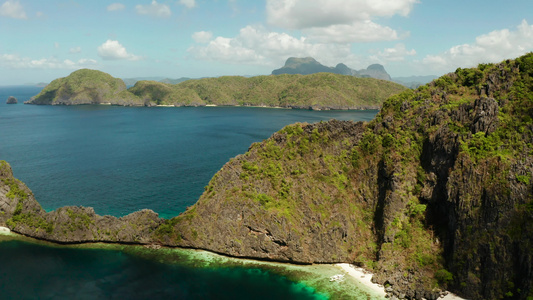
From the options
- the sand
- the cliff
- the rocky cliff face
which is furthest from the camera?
the rocky cliff face

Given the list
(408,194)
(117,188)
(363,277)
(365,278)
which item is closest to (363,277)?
(363,277)

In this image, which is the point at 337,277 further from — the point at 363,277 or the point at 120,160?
the point at 120,160

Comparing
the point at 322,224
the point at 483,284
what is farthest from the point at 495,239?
the point at 322,224

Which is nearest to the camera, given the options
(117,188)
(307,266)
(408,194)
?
(307,266)

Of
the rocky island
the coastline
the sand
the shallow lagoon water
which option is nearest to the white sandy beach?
the sand

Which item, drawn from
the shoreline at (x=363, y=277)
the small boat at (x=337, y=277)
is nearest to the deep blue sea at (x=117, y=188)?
the small boat at (x=337, y=277)

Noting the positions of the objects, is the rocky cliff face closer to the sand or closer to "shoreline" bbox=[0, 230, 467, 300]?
"shoreline" bbox=[0, 230, 467, 300]

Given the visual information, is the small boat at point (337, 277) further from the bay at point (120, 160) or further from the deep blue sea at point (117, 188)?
the bay at point (120, 160)
